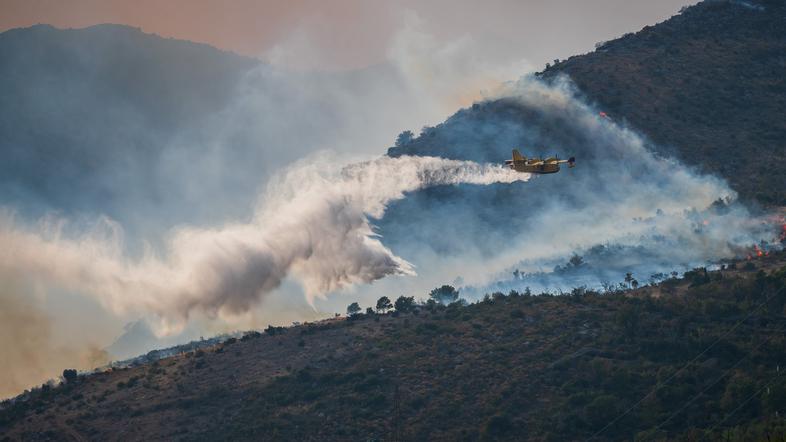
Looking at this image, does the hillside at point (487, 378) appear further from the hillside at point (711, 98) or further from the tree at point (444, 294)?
the hillside at point (711, 98)

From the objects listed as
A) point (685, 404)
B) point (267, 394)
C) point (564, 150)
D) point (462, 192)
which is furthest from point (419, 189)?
point (685, 404)

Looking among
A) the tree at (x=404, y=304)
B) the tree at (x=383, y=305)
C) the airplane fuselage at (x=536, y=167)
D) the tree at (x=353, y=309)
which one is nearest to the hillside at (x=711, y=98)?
the airplane fuselage at (x=536, y=167)

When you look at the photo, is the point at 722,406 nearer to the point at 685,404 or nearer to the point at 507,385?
the point at 685,404

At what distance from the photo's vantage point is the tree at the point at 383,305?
456 feet

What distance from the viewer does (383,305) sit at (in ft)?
456

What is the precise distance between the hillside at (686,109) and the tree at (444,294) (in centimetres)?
3409

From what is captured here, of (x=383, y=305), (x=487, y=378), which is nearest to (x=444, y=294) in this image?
(x=383, y=305)

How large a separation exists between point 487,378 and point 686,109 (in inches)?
3382

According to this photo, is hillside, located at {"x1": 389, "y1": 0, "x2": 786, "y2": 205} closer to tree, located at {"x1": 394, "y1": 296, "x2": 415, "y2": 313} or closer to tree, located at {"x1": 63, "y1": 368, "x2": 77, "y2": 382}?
tree, located at {"x1": 394, "y1": 296, "x2": 415, "y2": 313}

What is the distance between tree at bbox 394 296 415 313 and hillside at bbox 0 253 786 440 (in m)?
3.51

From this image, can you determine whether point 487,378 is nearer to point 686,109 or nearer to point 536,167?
point 536,167

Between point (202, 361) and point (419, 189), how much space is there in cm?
5301

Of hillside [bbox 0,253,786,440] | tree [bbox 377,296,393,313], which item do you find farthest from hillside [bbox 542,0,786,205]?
tree [bbox 377,296,393,313]

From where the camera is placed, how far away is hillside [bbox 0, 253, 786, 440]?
329 ft
